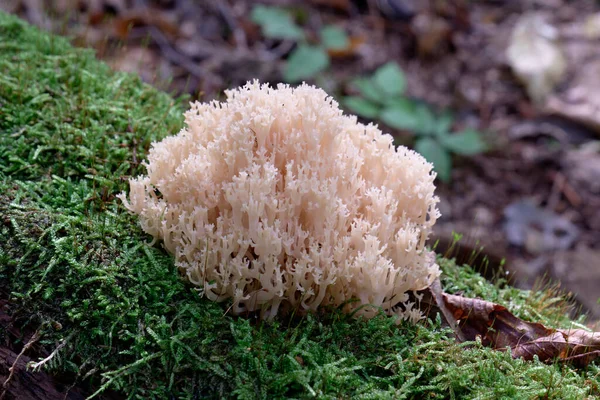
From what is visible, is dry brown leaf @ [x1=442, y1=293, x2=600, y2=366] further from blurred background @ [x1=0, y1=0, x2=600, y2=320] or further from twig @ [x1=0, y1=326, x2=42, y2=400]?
blurred background @ [x1=0, y1=0, x2=600, y2=320]

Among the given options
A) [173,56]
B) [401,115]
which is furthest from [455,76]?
[173,56]

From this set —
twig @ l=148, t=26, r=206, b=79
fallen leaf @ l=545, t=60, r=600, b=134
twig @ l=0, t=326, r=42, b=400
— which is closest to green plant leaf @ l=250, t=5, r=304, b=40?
twig @ l=148, t=26, r=206, b=79

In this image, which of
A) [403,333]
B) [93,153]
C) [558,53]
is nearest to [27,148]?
[93,153]

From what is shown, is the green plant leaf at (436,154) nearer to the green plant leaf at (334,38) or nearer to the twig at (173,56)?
the green plant leaf at (334,38)

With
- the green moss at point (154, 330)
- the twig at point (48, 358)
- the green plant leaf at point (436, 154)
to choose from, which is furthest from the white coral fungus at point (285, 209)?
the green plant leaf at point (436, 154)

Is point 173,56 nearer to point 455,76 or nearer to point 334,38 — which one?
point 334,38

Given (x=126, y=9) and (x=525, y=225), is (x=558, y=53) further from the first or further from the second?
(x=126, y=9)

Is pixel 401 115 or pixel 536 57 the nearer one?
pixel 401 115
